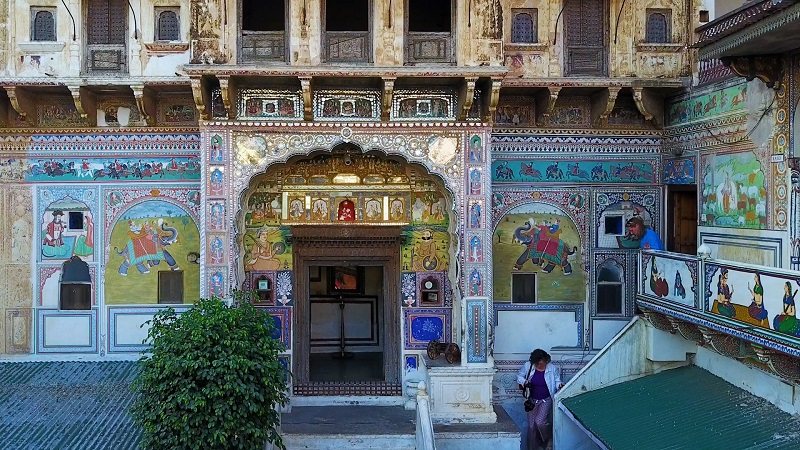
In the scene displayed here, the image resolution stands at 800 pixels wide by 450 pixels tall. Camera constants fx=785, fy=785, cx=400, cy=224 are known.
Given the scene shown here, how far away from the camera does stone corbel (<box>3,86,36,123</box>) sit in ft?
36.8

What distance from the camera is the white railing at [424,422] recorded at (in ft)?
32.8

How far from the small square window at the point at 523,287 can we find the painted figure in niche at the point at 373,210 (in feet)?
7.80

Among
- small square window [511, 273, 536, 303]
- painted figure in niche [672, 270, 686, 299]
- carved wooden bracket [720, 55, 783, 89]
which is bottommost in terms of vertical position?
small square window [511, 273, 536, 303]

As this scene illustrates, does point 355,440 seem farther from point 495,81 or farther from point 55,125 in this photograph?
point 55,125

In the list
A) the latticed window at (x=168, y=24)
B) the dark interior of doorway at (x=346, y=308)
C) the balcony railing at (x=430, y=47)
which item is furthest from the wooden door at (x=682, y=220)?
the latticed window at (x=168, y=24)

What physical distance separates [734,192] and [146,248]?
8.55m

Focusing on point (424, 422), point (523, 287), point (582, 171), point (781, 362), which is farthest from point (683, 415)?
point (582, 171)

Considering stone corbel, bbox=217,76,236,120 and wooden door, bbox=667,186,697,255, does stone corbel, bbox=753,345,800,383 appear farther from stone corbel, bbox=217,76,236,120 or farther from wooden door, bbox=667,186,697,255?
stone corbel, bbox=217,76,236,120

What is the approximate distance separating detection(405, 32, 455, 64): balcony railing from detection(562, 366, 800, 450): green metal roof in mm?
5318

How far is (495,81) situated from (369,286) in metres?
7.01

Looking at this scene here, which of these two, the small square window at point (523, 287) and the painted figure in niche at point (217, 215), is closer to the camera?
the painted figure in niche at point (217, 215)

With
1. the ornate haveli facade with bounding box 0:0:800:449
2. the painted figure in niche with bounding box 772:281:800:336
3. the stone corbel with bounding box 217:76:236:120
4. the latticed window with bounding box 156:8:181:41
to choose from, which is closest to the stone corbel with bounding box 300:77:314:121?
the ornate haveli facade with bounding box 0:0:800:449

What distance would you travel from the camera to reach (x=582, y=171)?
492 inches

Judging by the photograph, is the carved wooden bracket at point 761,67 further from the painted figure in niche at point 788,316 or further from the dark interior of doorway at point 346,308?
the dark interior of doorway at point 346,308
